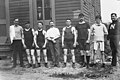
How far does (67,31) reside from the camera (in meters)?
8.60

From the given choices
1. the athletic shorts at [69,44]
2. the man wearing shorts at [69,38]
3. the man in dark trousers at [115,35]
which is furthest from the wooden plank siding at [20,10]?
the man in dark trousers at [115,35]

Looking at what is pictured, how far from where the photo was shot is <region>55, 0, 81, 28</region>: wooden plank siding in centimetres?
996

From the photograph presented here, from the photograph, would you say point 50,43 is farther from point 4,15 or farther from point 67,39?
point 4,15

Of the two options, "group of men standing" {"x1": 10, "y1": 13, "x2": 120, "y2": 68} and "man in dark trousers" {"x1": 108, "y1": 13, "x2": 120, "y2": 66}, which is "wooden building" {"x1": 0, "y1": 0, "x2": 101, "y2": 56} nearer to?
"group of men standing" {"x1": 10, "y1": 13, "x2": 120, "y2": 68}

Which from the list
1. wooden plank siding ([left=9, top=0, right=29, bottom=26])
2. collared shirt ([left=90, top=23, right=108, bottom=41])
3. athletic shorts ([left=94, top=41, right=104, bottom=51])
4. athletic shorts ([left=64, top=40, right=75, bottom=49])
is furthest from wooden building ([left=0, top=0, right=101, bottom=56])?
athletic shorts ([left=94, top=41, right=104, bottom=51])

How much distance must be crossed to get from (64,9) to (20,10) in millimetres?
2461

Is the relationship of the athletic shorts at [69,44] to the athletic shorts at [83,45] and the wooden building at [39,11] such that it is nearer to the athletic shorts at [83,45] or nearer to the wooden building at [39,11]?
the athletic shorts at [83,45]

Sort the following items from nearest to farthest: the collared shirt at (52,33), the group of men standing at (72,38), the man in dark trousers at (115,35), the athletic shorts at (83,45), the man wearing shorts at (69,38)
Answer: the man in dark trousers at (115,35), the group of men standing at (72,38), the athletic shorts at (83,45), the man wearing shorts at (69,38), the collared shirt at (52,33)

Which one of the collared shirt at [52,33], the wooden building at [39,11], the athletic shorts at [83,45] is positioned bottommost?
the athletic shorts at [83,45]

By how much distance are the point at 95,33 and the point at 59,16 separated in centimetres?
271

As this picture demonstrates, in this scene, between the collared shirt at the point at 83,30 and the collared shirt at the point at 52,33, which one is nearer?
the collared shirt at the point at 83,30

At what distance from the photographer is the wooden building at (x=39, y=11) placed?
10016mm

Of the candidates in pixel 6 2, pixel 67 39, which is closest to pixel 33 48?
pixel 67 39

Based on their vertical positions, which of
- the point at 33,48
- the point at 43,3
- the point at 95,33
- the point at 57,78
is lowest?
the point at 57,78
